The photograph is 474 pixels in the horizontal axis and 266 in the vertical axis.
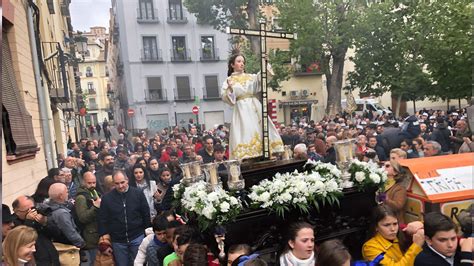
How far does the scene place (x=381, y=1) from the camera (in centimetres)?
1546

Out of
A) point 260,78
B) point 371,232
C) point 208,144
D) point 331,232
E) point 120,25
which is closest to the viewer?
point 371,232

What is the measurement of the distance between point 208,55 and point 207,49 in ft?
0.59

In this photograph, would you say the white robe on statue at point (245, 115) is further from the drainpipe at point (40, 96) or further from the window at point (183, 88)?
the window at point (183, 88)

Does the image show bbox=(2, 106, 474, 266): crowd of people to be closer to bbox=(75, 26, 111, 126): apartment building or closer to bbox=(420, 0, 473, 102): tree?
bbox=(420, 0, 473, 102): tree

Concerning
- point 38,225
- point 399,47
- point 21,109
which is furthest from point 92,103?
point 38,225

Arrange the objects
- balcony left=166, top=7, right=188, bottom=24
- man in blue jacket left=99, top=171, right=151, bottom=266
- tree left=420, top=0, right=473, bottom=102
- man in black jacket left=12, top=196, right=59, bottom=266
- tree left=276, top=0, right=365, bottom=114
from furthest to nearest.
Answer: tree left=276, top=0, right=365, bottom=114
tree left=420, top=0, right=473, bottom=102
balcony left=166, top=7, right=188, bottom=24
man in blue jacket left=99, top=171, right=151, bottom=266
man in black jacket left=12, top=196, right=59, bottom=266

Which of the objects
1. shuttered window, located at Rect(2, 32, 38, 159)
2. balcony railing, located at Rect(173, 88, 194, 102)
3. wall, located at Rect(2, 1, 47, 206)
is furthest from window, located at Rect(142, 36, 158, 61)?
shuttered window, located at Rect(2, 32, 38, 159)

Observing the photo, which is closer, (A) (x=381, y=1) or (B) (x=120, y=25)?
(B) (x=120, y=25)

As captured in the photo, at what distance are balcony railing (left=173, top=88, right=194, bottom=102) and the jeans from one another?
6.78 metres

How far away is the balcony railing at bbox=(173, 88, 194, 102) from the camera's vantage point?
34.4 ft

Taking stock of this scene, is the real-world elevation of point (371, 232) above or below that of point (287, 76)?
below

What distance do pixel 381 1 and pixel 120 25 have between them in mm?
11067

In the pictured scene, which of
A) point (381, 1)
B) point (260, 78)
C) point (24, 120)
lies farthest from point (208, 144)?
point (381, 1)

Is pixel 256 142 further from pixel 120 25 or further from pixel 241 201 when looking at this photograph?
pixel 120 25
